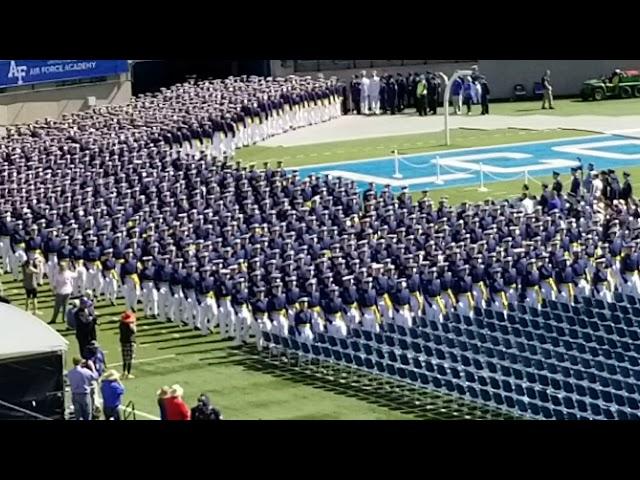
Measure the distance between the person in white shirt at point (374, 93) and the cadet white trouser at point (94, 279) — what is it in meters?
18.3

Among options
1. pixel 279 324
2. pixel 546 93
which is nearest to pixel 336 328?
pixel 279 324

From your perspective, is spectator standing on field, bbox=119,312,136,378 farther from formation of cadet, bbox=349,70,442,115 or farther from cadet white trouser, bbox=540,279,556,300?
formation of cadet, bbox=349,70,442,115

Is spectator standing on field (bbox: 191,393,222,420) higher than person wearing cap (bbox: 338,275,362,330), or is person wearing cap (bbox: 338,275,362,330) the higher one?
spectator standing on field (bbox: 191,393,222,420)

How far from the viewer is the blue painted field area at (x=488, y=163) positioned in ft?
103

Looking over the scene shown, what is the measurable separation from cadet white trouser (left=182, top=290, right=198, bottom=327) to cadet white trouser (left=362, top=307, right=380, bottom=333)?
8.80 ft

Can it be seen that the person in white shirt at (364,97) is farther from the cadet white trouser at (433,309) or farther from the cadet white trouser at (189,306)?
the cadet white trouser at (433,309)

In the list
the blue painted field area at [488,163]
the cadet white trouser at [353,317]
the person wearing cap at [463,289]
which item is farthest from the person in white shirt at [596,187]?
the cadet white trouser at [353,317]

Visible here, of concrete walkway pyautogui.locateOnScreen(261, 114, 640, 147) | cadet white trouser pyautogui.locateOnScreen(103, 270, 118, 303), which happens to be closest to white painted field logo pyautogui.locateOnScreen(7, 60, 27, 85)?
concrete walkway pyautogui.locateOnScreen(261, 114, 640, 147)

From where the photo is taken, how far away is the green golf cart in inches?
1656

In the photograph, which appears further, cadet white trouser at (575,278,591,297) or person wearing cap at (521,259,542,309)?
cadet white trouser at (575,278,591,297)
